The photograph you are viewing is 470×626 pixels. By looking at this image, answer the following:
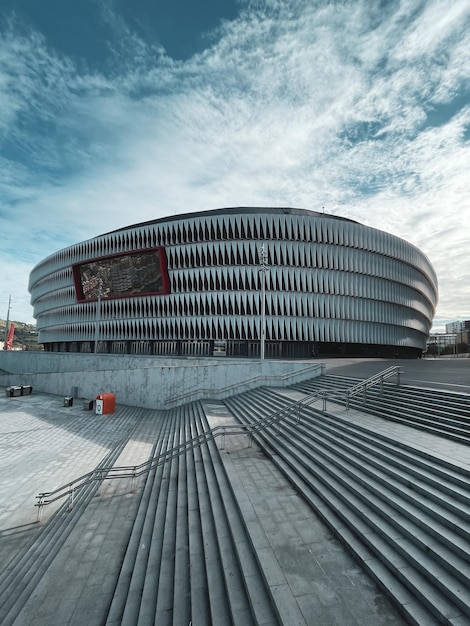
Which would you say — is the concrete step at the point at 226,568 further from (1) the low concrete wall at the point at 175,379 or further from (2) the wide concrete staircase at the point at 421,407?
(1) the low concrete wall at the point at 175,379

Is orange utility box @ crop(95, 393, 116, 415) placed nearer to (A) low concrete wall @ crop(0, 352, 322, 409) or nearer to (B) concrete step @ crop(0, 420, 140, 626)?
(A) low concrete wall @ crop(0, 352, 322, 409)

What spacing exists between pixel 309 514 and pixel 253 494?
4.70 ft

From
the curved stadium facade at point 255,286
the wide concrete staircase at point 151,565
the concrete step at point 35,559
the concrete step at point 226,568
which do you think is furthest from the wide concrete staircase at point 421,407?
the curved stadium facade at point 255,286

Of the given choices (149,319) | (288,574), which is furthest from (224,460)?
(149,319)

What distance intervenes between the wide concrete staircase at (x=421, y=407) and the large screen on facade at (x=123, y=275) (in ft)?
109

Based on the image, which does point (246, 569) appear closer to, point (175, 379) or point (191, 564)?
point (191, 564)

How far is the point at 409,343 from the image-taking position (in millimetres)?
48562

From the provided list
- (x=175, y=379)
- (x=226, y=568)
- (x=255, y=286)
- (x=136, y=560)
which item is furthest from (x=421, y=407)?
(x=255, y=286)

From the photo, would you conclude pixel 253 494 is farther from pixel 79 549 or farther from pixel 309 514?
pixel 79 549

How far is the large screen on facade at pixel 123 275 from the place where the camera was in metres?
42.6

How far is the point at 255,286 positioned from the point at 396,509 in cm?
3395

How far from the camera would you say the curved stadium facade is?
1532 inches

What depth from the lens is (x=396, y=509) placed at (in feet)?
18.9

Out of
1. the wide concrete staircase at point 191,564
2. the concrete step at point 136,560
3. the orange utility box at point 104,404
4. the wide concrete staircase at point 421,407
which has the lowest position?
the concrete step at point 136,560
